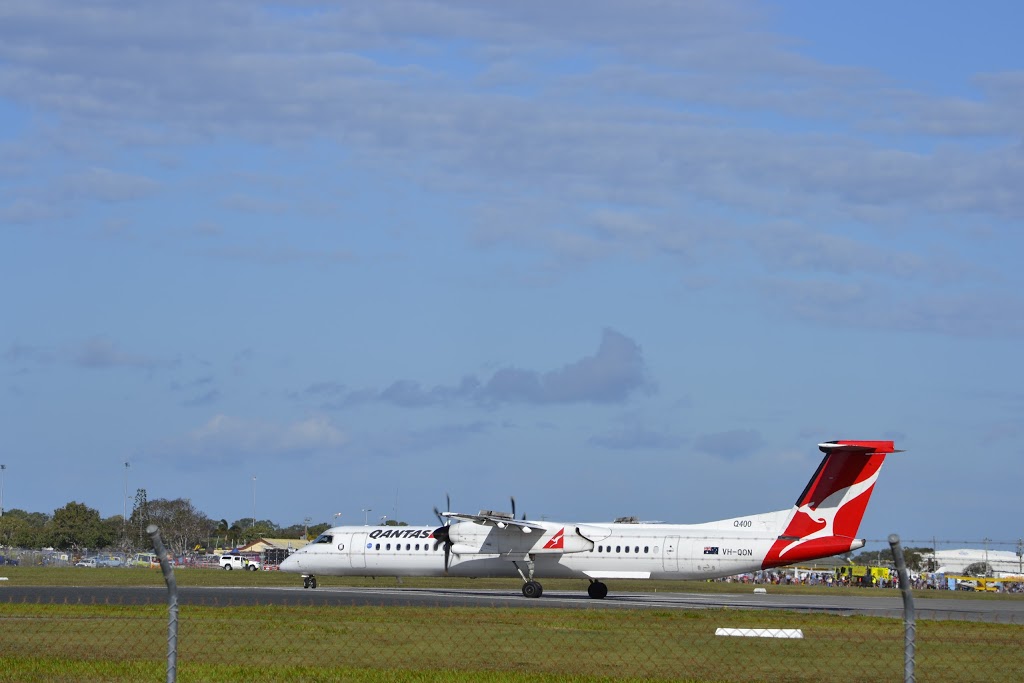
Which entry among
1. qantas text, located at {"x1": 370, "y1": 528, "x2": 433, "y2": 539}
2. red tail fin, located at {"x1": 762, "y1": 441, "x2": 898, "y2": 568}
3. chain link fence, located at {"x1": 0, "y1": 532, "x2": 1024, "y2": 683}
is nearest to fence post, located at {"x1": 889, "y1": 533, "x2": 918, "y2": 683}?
chain link fence, located at {"x1": 0, "y1": 532, "x2": 1024, "y2": 683}

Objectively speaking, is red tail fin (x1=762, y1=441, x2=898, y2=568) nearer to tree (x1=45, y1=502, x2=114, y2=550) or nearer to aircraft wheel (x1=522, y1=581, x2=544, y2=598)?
aircraft wheel (x1=522, y1=581, x2=544, y2=598)

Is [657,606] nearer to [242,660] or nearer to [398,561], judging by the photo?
[398,561]

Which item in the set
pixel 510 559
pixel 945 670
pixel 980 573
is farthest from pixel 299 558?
pixel 980 573

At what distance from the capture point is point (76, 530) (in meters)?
174

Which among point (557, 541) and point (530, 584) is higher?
point (557, 541)

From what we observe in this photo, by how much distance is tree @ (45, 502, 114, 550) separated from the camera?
173 meters

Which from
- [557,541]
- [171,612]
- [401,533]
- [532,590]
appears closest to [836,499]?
[557,541]

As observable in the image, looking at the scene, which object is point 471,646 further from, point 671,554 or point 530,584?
point 530,584

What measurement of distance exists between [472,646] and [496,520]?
80.4 feet

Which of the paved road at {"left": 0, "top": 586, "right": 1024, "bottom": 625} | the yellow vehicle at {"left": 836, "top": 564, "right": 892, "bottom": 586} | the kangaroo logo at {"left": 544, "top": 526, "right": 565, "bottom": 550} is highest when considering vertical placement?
the yellow vehicle at {"left": 836, "top": 564, "right": 892, "bottom": 586}

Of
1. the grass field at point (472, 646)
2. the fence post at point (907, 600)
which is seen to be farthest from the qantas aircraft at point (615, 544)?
the fence post at point (907, 600)

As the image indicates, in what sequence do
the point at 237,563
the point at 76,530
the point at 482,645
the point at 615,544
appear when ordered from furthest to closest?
the point at 76,530 → the point at 237,563 → the point at 615,544 → the point at 482,645

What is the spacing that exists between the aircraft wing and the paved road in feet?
9.53

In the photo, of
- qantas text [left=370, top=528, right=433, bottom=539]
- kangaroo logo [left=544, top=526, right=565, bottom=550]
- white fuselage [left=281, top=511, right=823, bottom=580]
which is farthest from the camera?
qantas text [left=370, top=528, right=433, bottom=539]
